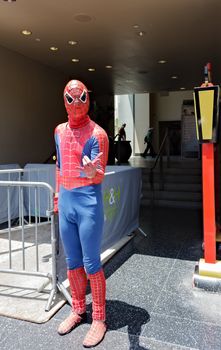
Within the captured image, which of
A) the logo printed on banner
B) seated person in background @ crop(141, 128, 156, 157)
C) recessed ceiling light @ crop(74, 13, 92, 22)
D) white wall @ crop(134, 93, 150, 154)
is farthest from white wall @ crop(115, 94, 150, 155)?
the logo printed on banner

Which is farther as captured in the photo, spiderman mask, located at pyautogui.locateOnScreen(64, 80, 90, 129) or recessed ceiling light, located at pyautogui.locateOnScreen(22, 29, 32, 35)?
recessed ceiling light, located at pyautogui.locateOnScreen(22, 29, 32, 35)

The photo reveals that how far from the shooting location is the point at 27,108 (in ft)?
23.0

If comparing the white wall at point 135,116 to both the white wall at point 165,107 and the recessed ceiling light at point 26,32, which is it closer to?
the white wall at point 165,107

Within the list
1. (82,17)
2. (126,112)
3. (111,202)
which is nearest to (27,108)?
(82,17)

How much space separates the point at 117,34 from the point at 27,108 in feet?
8.71

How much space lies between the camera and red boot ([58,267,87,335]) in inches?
87.7

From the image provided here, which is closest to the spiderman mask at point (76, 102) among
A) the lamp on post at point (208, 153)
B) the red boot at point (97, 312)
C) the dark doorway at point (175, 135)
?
the red boot at point (97, 312)

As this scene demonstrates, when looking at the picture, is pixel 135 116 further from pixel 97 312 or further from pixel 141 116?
pixel 97 312

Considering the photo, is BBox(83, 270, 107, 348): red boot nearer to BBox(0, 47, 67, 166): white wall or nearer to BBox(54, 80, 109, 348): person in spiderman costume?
BBox(54, 80, 109, 348): person in spiderman costume

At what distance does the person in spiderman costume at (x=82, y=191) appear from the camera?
2.04 meters

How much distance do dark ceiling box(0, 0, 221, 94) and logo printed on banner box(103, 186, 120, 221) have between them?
262 centimetres

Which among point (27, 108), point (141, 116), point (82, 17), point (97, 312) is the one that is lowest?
point (97, 312)

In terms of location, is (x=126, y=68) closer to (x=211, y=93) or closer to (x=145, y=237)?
(x=145, y=237)

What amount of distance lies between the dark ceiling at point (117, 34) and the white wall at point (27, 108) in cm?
28
